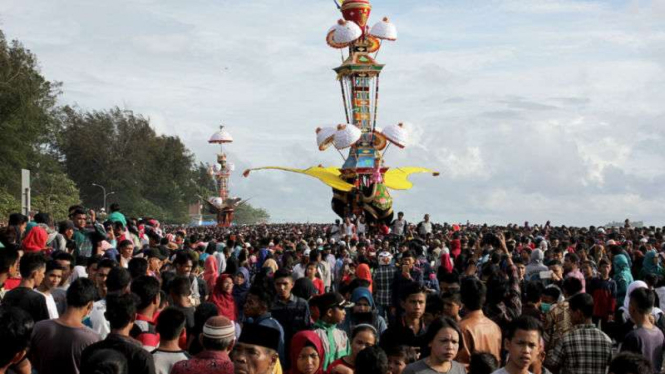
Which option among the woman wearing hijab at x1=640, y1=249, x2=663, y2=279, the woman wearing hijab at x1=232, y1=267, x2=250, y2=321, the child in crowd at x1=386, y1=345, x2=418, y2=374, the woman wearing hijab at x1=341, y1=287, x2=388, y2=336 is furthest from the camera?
the woman wearing hijab at x1=640, y1=249, x2=663, y2=279

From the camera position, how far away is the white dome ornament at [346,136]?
113 feet

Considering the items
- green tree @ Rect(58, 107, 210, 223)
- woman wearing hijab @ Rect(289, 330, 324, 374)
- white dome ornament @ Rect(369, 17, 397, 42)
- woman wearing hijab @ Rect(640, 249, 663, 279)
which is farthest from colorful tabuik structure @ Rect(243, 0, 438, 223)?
green tree @ Rect(58, 107, 210, 223)

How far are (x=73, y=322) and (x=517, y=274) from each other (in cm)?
667

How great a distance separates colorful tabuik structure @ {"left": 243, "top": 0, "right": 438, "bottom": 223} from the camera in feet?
119

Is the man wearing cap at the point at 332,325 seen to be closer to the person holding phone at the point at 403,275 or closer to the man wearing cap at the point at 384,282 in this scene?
the person holding phone at the point at 403,275

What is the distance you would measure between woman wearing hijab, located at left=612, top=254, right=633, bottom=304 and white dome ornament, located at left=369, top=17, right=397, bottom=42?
83.0 feet

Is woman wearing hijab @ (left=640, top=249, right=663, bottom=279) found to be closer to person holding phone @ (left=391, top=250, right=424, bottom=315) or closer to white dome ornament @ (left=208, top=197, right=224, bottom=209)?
person holding phone @ (left=391, top=250, right=424, bottom=315)

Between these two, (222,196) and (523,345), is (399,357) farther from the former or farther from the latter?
(222,196)

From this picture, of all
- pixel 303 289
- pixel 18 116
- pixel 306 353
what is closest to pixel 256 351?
pixel 306 353

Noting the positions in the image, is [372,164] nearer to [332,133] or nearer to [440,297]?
[332,133]

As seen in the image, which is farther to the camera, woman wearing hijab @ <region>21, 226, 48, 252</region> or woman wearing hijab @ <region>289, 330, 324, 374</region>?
woman wearing hijab @ <region>21, 226, 48, 252</region>

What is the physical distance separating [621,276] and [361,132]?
83.6ft

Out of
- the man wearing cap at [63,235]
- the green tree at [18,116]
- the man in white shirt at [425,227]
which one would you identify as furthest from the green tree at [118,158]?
the man wearing cap at [63,235]

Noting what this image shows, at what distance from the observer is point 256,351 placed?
527cm
